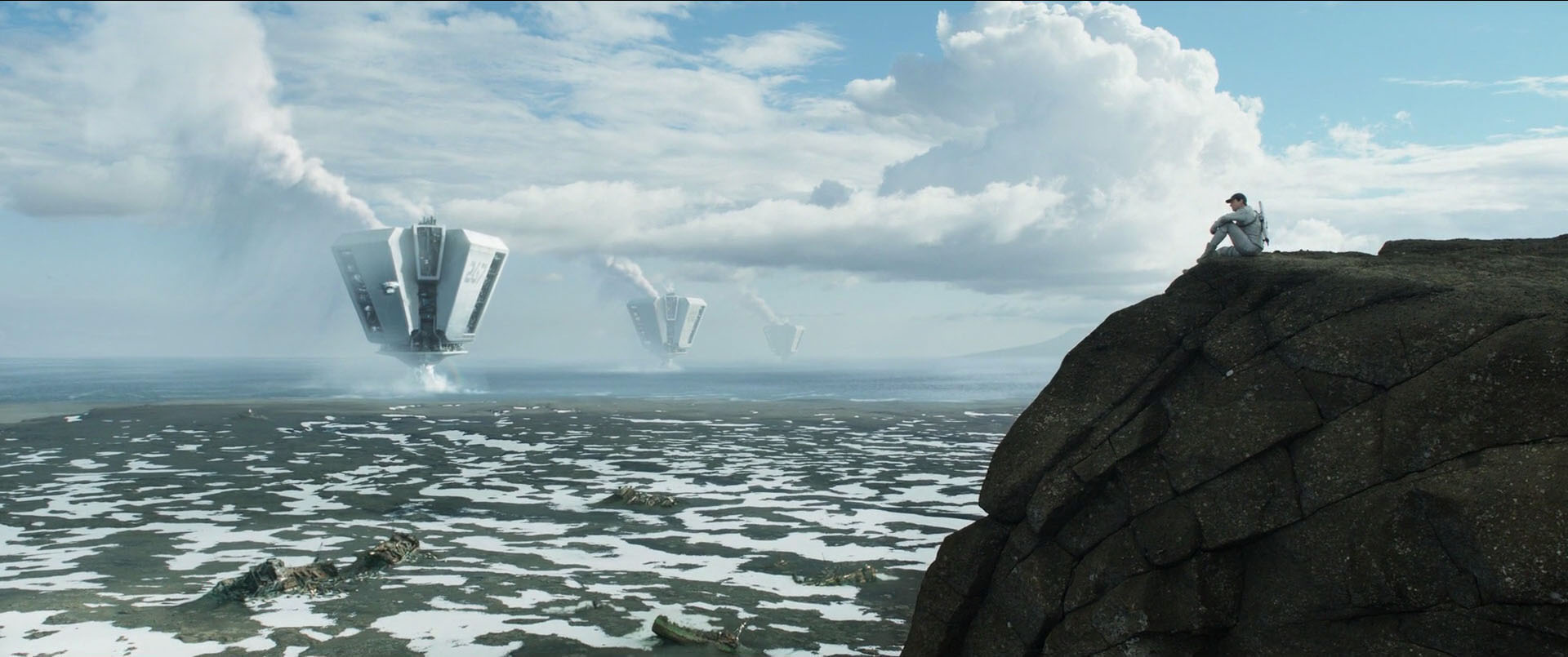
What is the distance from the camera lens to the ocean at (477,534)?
57.0ft

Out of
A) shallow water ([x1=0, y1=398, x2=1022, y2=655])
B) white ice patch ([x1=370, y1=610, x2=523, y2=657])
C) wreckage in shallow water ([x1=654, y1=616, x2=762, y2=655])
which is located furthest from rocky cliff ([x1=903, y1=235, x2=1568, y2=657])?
white ice patch ([x1=370, y1=610, x2=523, y2=657])

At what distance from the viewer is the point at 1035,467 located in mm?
12508

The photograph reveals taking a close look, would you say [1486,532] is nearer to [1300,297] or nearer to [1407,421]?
[1407,421]

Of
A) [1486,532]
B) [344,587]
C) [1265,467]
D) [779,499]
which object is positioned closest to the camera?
[1486,532]

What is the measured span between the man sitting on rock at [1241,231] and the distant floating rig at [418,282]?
4591 inches

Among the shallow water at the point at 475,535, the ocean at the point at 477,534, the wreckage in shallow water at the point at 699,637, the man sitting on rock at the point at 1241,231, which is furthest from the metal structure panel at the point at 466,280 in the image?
the man sitting on rock at the point at 1241,231

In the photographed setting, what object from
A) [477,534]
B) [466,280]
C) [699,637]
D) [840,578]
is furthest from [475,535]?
[466,280]

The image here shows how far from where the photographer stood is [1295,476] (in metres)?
10.5

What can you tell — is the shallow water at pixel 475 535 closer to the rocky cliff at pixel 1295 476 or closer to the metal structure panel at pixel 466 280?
A: the rocky cliff at pixel 1295 476

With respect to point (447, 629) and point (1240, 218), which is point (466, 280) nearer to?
point (447, 629)

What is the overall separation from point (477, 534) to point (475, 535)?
0.11m

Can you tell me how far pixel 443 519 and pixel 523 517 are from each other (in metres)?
2.31

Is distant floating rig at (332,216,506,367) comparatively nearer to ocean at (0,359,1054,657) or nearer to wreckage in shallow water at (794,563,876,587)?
ocean at (0,359,1054,657)

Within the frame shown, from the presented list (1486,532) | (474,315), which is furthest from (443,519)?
(474,315)
